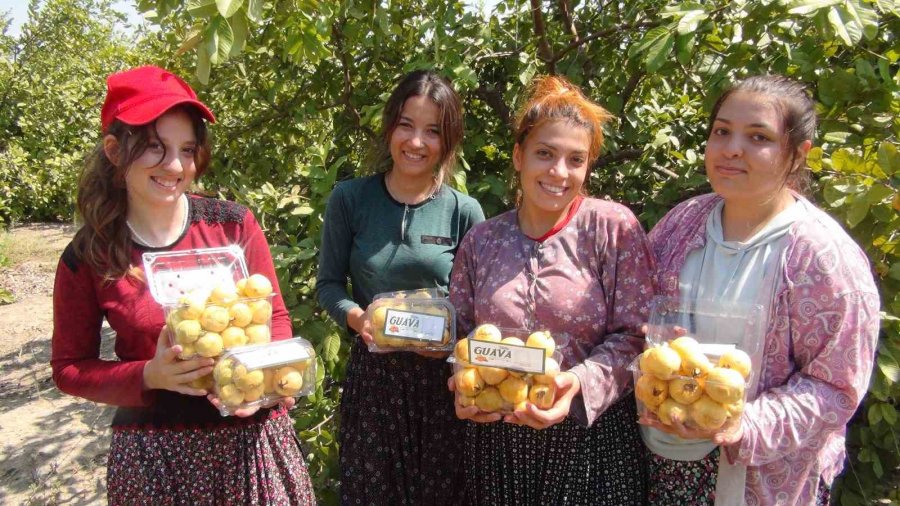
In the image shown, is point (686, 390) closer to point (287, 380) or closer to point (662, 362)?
point (662, 362)

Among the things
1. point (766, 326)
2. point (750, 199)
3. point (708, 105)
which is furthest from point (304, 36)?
point (766, 326)

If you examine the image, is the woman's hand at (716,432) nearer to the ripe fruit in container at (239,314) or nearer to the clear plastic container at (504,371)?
the clear plastic container at (504,371)

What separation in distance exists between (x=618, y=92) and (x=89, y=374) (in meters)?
2.32

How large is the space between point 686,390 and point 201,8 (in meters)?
1.29

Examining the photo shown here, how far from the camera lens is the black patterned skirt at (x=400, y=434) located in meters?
1.98

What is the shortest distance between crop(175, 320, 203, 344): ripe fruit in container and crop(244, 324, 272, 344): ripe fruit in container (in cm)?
12

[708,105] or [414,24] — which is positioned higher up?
[414,24]

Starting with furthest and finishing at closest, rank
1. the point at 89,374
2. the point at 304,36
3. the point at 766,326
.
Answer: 1. the point at 304,36
2. the point at 89,374
3. the point at 766,326

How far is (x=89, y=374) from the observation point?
1.54m

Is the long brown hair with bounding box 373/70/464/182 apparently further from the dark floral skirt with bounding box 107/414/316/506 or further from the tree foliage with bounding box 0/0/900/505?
the dark floral skirt with bounding box 107/414/316/506

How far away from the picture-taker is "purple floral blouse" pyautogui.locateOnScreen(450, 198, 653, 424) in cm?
154

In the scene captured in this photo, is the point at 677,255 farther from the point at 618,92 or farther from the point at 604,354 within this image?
the point at 618,92

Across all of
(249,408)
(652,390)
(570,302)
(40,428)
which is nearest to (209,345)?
(249,408)

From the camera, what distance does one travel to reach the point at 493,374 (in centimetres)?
146
